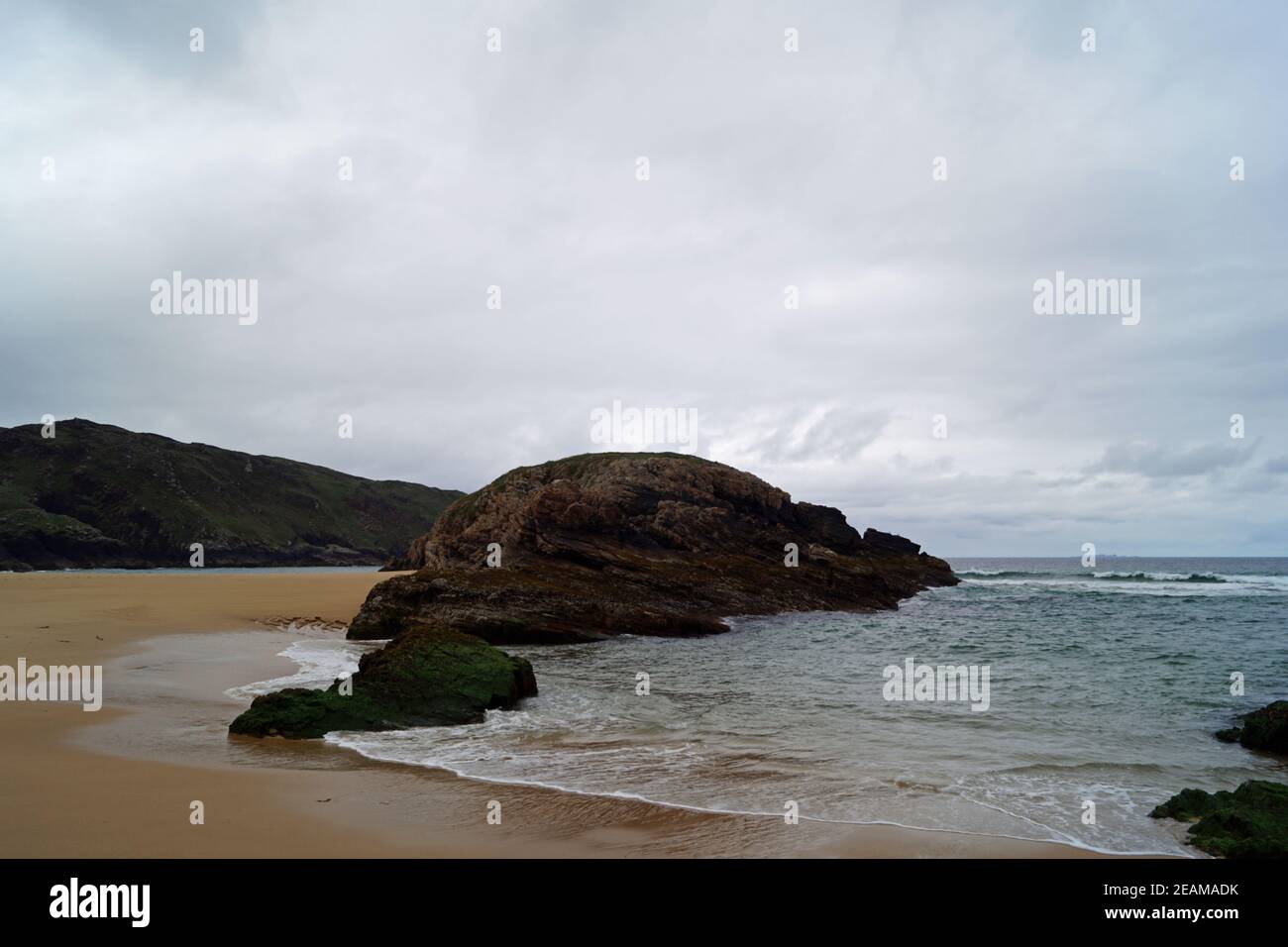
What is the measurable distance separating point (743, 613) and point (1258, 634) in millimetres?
18667

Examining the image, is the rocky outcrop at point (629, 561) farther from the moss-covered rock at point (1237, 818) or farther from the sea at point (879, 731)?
the moss-covered rock at point (1237, 818)

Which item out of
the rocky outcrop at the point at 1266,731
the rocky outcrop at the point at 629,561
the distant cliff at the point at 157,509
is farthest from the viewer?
the distant cliff at the point at 157,509

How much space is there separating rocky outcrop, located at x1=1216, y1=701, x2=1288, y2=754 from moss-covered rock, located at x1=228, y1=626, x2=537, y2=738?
1190 centimetres

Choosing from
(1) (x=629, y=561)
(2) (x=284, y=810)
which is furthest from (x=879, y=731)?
(1) (x=629, y=561)

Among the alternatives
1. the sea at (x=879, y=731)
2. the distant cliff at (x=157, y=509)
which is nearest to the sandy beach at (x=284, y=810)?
the sea at (x=879, y=731)

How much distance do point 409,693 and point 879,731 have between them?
7712mm

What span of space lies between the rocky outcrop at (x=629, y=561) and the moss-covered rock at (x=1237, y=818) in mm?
18806

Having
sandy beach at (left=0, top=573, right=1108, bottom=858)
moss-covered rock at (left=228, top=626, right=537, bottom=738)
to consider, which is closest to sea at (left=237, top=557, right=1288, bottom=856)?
moss-covered rock at (left=228, top=626, right=537, bottom=738)

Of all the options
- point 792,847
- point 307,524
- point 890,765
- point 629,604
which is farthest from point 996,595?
point 307,524

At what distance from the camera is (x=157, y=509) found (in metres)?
102

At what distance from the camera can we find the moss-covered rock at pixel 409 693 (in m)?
11.3

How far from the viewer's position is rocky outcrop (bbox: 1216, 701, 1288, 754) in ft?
38.0

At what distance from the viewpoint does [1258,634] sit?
92.2 ft

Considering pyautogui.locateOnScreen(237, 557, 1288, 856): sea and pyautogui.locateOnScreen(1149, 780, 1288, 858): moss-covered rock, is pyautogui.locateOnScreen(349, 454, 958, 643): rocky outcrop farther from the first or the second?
pyautogui.locateOnScreen(1149, 780, 1288, 858): moss-covered rock
